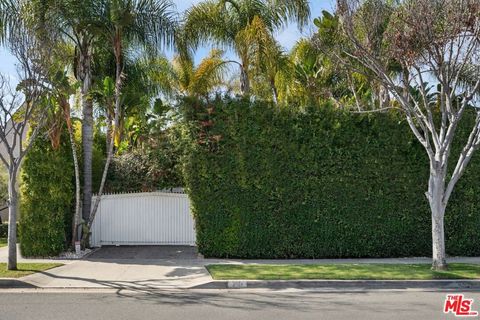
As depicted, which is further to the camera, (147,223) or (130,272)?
(147,223)

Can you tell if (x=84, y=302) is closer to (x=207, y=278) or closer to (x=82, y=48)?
(x=207, y=278)

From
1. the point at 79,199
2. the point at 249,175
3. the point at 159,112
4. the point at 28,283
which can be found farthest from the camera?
the point at 159,112

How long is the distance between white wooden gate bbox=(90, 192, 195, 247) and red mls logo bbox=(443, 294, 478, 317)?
857 cm

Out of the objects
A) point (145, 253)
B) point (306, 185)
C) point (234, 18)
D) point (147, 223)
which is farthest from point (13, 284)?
point (234, 18)

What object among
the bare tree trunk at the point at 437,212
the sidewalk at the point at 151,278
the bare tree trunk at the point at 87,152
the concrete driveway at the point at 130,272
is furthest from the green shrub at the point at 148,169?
the bare tree trunk at the point at 437,212

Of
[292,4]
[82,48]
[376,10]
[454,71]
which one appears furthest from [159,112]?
[454,71]

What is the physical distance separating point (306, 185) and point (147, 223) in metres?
5.24

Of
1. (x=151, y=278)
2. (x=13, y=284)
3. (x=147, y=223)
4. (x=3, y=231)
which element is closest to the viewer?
(x=13, y=284)

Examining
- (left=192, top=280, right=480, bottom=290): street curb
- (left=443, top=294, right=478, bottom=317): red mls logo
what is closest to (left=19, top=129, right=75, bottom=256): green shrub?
(left=192, top=280, right=480, bottom=290): street curb

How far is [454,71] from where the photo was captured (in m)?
11.3

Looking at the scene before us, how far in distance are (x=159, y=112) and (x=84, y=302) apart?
10985mm

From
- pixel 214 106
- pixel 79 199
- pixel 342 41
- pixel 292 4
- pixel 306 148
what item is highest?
pixel 292 4

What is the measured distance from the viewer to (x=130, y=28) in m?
14.6

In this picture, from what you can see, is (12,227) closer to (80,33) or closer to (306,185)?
(80,33)
